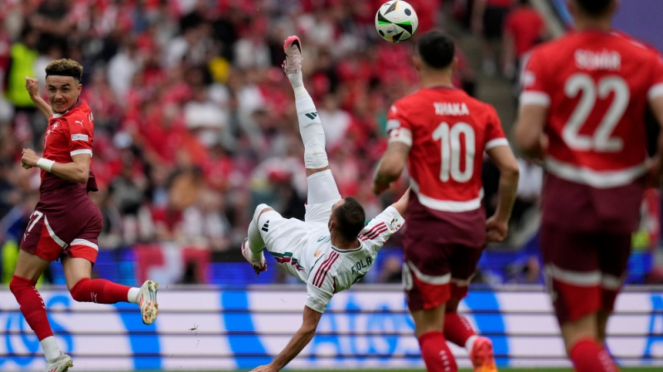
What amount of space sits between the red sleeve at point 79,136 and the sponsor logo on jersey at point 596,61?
430 cm

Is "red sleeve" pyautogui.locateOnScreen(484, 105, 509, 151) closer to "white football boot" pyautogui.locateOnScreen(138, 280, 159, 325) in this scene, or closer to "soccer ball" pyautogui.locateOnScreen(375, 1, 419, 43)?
"soccer ball" pyautogui.locateOnScreen(375, 1, 419, 43)

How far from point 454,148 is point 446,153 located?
63 mm

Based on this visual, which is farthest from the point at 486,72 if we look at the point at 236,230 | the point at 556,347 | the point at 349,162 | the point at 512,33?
the point at 556,347

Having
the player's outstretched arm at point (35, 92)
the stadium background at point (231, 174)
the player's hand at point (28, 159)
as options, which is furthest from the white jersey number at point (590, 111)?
the stadium background at point (231, 174)

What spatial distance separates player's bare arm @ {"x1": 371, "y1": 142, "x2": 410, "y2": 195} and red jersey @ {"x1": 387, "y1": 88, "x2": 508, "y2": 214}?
0.08 m

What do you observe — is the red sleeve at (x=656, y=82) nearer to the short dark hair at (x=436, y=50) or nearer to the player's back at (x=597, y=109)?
the player's back at (x=597, y=109)

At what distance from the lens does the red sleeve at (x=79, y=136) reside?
8.01 m

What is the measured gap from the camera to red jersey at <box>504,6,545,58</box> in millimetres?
18328

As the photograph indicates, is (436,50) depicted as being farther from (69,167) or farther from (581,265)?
(69,167)

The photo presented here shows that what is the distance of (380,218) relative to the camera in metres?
8.12

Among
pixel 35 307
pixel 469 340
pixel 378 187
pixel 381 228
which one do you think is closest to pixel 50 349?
pixel 35 307

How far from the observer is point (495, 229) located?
659 cm

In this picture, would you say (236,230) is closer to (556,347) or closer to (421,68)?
(556,347)

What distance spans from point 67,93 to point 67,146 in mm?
444
